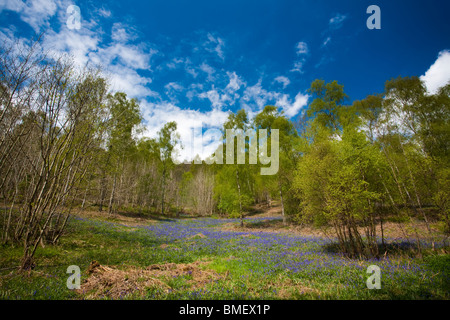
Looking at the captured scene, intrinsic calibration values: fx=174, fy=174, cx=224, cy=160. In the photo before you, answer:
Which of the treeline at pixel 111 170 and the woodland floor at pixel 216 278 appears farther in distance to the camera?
the treeline at pixel 111 170

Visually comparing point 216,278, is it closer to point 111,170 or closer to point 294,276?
point 294,276

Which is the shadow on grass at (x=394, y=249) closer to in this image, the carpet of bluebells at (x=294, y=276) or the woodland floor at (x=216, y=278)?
the woodland floor at (x=216, y=278)

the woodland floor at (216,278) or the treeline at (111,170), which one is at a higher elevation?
the treeline at (111,170)

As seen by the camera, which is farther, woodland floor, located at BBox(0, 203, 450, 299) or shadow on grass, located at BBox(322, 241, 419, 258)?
shadow on grass, located at BBox(322, 241, 419, 258)

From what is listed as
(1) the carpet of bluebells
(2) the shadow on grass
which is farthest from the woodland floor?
(2) the shadow on grass

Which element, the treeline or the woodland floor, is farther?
the treeline

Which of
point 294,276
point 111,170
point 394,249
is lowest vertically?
point 394,249

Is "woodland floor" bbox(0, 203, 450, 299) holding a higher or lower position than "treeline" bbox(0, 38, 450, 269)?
lower

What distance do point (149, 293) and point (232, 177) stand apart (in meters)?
20.4

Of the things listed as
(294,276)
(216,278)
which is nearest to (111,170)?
(216,278)

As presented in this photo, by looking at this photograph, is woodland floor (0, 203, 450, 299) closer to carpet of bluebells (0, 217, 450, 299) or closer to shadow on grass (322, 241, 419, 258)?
carpet of bluebells (0, 217, 450, 299)

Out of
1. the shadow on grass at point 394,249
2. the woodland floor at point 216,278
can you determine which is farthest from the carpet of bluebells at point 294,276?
the shadow on grass at point 394,249

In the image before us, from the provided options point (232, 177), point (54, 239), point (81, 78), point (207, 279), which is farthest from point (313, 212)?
point (232, 177)

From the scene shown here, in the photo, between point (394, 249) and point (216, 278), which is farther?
point (394, 249)
